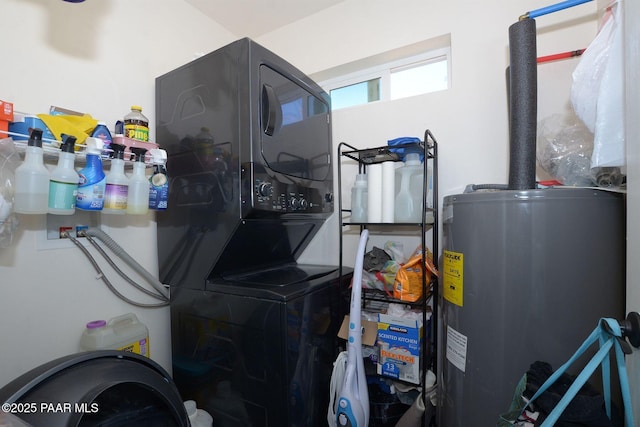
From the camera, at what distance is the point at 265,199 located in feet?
4.49

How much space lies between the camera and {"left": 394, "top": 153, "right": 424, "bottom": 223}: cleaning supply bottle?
1.66 metres

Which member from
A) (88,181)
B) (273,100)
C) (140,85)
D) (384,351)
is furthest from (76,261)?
(384,351)

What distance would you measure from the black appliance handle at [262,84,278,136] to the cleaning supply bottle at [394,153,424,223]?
2.59 feet

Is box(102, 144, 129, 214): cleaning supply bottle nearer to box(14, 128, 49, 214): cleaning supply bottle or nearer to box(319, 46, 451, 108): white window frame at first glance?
box(14, 128, 49, 214): cleaning supply bottle

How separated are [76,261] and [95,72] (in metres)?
0.97

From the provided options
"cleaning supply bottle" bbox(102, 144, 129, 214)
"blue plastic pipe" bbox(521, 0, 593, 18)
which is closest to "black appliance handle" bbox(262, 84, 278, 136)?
"cleaning supply bottle" bbox(102, 144, 129, 214)

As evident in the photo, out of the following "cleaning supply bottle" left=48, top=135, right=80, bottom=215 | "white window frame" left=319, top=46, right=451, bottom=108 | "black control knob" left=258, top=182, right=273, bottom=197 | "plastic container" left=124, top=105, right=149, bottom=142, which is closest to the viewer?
"cleaning supply bottle" left=48, top=135, right=80, bottom=215

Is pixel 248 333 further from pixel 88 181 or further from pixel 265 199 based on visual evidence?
pixel 88 181

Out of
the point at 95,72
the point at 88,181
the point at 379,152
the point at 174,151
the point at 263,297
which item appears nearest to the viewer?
the point at 88,181

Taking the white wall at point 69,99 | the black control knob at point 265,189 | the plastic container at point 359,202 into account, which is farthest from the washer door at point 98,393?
the plastic container at point 359,202

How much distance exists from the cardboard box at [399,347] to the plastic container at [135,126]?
157cm

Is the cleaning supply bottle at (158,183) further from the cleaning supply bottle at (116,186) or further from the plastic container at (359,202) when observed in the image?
the plastic container at (359,202)

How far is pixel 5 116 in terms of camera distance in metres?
1.05

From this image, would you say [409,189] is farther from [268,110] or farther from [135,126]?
[135,126]
